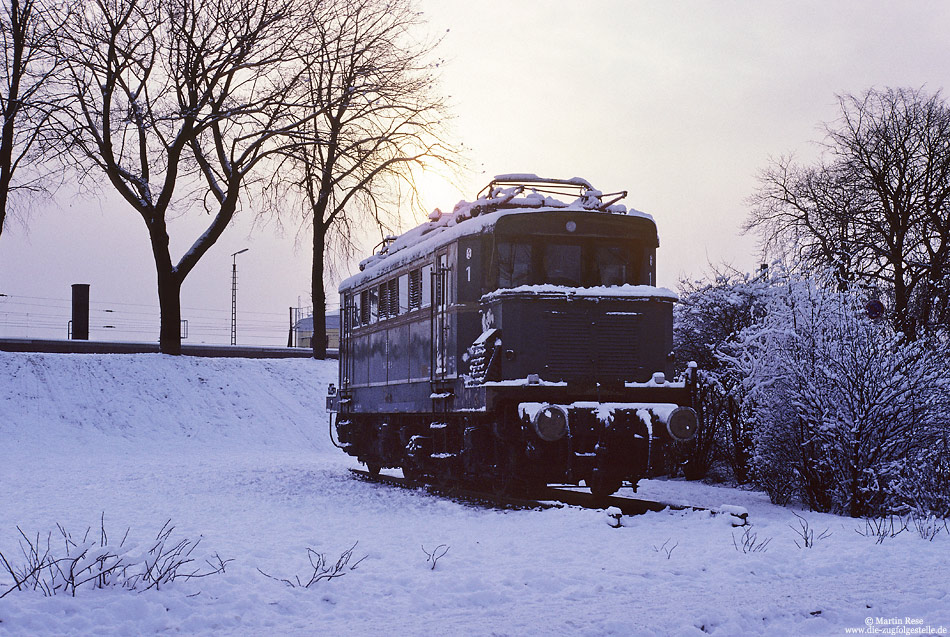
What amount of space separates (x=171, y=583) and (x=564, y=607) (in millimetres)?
2845

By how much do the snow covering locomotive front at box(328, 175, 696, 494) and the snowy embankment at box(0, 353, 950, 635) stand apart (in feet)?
4.34

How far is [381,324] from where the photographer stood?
1884cm

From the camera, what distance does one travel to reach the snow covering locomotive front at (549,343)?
1376cm

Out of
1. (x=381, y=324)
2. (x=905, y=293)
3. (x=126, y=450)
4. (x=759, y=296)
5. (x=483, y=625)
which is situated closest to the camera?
(x=483, y=625)

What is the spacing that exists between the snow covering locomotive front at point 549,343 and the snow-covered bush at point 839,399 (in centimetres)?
149

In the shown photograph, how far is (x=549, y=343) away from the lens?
13.9 m

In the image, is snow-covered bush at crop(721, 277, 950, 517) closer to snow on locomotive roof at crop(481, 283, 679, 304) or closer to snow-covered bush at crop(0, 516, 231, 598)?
snow on locomotive roof at crop(481, 283, 679, 304)

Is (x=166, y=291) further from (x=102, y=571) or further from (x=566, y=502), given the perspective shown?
(x=102, y=571)

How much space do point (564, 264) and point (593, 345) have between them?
117 cm

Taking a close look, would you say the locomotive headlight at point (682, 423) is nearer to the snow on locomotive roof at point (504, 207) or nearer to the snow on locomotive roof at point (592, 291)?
the snow on locomotive roof at point (592, 291)

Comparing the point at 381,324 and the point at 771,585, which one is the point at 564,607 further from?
the point at 381,324

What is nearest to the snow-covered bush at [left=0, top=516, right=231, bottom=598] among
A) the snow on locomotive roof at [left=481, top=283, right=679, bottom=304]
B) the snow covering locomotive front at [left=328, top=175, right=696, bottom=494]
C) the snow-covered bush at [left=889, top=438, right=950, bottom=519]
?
the snow covering locomotive front at [left=328, top=175, right=696, bottom=494]

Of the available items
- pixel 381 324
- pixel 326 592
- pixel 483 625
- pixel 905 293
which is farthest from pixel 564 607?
pixel 905 293

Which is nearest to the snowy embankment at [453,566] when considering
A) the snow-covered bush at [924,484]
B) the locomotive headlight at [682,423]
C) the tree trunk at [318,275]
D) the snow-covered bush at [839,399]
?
the snow-covered bush at [839,399]
